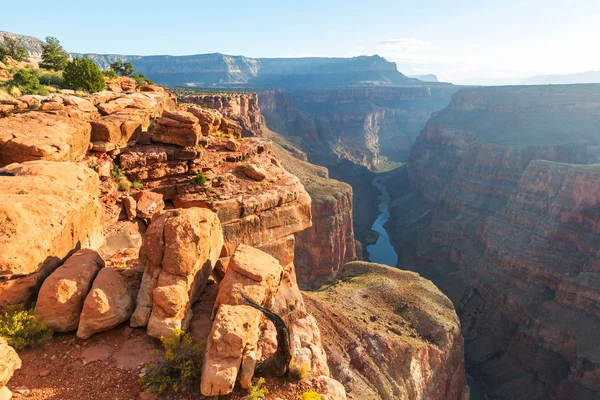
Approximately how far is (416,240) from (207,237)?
2987 inches

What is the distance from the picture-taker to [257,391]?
748 centimetres

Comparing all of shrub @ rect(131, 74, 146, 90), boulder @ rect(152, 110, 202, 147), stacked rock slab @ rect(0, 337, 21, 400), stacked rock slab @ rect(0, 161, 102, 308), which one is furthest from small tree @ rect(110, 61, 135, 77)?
stacked rock slab @ rect(0, 337, 21, 400)

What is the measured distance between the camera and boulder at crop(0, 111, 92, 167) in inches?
490

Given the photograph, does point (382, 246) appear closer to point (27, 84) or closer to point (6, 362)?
point (27, 84)

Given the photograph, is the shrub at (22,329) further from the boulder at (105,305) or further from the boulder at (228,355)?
the boulder at (228,355)

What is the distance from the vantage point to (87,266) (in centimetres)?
927

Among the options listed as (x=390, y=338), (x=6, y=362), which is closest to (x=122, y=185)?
(x=6, y=362)

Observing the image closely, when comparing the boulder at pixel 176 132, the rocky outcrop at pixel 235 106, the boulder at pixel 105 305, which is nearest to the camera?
the boulder at pixel 105 305

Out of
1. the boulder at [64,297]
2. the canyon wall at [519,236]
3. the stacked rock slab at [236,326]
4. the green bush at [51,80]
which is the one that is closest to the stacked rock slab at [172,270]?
the stacked rock slab at [236,326]

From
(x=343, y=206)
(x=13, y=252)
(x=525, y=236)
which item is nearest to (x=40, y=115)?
(x=13, y=252)

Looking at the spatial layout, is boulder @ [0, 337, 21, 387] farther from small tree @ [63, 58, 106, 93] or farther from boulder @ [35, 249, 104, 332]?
small tree @ [63, 58, 106, 93]

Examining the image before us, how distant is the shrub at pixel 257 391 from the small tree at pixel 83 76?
2485cm

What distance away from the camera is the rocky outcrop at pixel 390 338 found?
25.0 m

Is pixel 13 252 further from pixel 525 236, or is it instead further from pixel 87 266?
pixel 525 236
